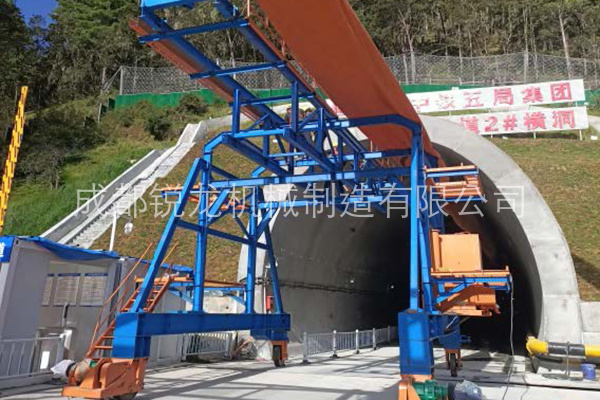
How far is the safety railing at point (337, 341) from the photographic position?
49.9 feet

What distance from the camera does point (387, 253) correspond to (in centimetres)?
2658

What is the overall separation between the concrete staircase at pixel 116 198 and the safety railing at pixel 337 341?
10.2 metres

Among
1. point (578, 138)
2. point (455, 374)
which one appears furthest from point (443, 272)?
point (578, 138)

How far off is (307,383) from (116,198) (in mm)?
17218

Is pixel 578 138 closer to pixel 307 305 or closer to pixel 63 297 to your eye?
pixel 307 305

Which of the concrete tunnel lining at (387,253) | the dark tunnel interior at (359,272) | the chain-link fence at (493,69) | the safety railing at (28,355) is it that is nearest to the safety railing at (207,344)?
the concrete tunnel lining at (387,253)

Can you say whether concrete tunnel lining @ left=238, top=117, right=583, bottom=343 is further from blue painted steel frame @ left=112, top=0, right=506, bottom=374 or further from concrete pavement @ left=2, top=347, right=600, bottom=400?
blue painted steel frame @ left=112, top=0, right=506, bottom=374

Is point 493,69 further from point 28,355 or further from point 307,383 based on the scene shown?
point 28,355

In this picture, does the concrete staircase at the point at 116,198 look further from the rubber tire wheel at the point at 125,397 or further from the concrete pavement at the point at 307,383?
the rubber tire wheel at the point at 125,397

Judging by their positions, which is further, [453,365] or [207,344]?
[207,344]

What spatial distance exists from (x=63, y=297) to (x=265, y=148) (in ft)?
23.1

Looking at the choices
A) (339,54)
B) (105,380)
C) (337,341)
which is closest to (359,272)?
(337,341)

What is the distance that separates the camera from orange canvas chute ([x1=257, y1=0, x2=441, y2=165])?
6547 millimetres

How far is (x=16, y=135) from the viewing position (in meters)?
9.42
